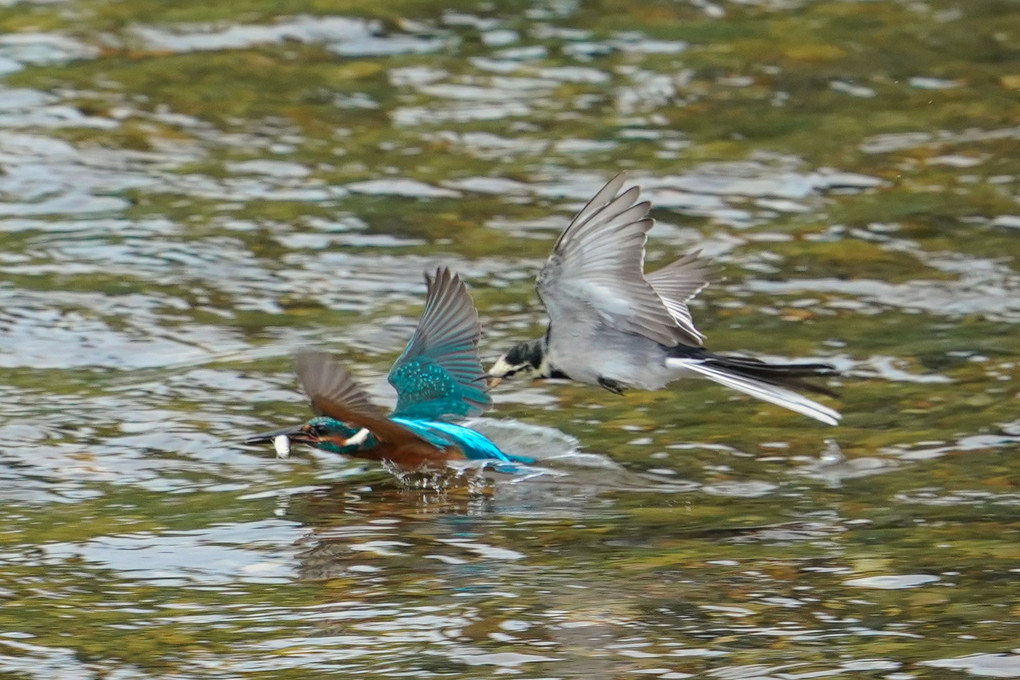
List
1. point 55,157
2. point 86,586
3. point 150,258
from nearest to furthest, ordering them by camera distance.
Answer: point 86,586 < point 150,258 < point 55,157

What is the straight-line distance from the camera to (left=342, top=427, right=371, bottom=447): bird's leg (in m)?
6.77

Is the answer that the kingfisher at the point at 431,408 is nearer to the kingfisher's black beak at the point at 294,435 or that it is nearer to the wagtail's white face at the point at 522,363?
the kingfisher's black beak at the point at 294,435

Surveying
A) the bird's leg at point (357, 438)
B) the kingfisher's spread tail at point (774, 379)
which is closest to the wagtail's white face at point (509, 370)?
the kingfisher's spread tail at point (774, 379)

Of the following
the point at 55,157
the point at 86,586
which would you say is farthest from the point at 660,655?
the point at 55,157

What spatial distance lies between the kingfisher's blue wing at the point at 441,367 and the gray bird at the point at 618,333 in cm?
45

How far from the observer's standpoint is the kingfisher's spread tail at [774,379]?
7.03 metres

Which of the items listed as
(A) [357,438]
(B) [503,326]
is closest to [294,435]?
(A) [357,438]

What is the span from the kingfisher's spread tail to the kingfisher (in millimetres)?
917

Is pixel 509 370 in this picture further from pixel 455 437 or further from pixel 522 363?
pixel 455 437

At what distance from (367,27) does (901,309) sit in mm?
6132

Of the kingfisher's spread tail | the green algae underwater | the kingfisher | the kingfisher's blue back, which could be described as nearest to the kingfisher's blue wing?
the kingfisher

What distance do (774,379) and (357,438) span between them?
178 centimetres

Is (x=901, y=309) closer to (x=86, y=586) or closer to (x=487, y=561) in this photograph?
(x=487, y=561)

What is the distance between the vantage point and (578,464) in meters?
7.16
